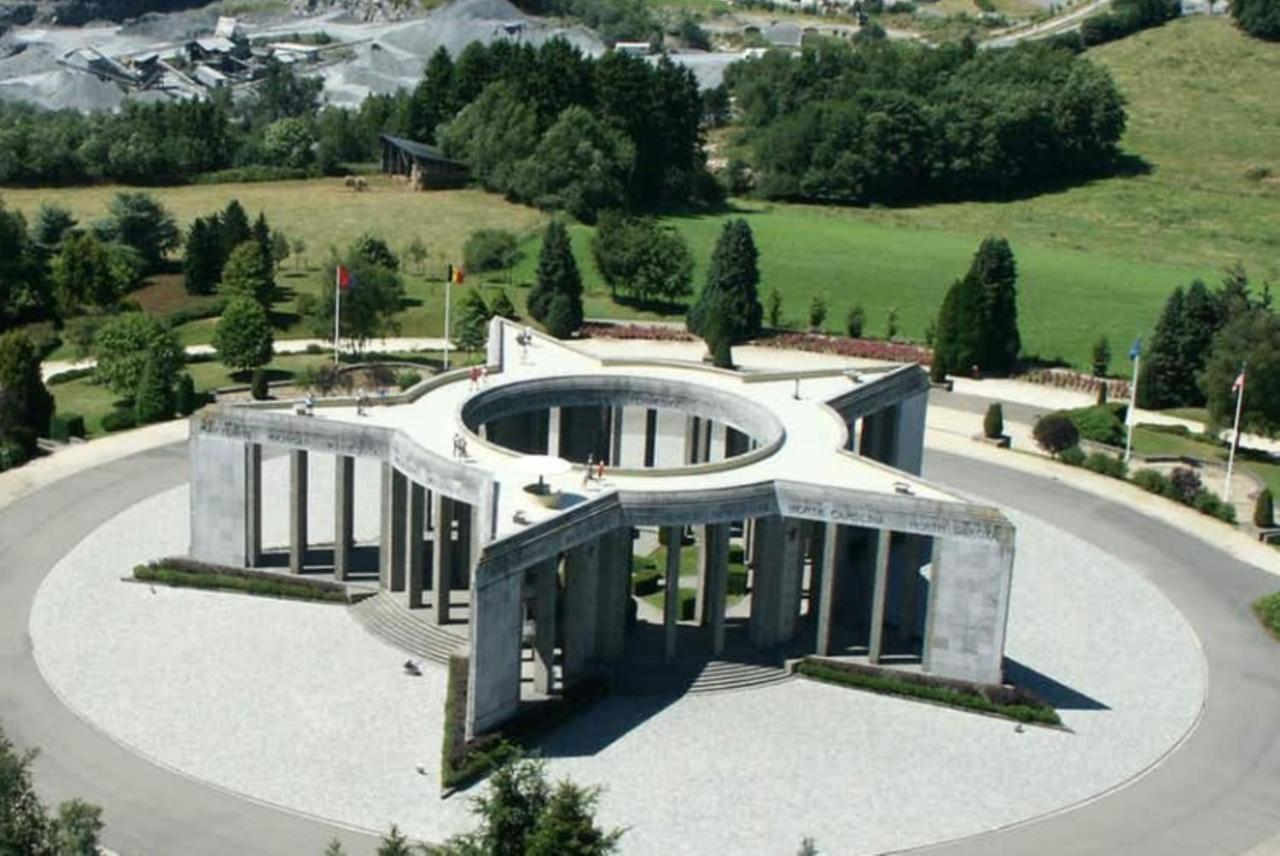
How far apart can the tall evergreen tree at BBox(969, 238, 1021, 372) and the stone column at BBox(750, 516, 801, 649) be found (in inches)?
1759

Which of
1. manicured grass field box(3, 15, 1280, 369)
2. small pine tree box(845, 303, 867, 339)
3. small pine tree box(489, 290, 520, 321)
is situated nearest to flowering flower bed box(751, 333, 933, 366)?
small pine tree box(845, 303, 867, 339)

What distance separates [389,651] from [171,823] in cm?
1370

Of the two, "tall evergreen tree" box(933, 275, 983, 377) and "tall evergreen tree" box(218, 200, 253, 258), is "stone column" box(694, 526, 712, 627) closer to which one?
"tall evergreen tree" box(933, 275, 983, 377)

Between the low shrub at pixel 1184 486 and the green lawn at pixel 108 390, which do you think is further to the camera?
the green lawn at pixel 108 390

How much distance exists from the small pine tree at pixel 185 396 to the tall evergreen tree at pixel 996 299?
47133mm

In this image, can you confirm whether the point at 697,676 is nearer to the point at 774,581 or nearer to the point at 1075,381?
the point at 774,581

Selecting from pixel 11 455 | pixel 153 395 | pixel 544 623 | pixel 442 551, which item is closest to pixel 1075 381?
pixel 442 551

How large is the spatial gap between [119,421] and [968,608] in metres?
47.9

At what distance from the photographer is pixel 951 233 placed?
149 meters

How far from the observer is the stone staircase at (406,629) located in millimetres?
63125

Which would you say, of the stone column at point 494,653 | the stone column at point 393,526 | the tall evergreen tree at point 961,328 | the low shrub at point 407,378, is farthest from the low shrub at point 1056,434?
the stone column at point 494,653

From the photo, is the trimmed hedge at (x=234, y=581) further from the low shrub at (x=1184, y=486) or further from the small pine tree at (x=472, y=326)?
the low shrub at (x=1184, y=486)

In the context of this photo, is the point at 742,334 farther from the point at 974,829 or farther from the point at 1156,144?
the point at 1156,144

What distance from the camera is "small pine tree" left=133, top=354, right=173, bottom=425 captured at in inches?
3519
